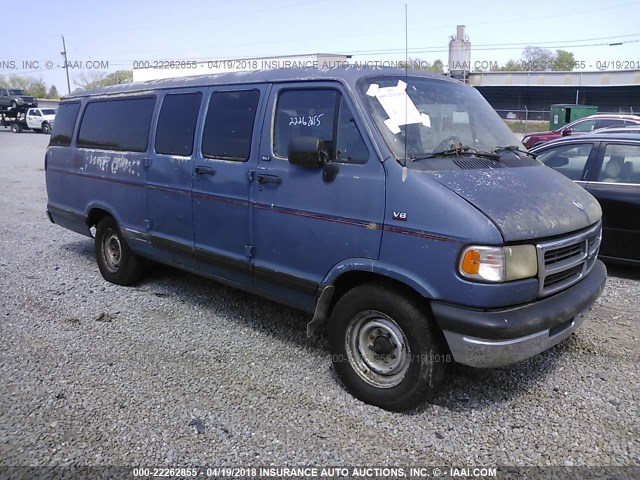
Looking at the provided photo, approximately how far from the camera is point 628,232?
19.2 feet

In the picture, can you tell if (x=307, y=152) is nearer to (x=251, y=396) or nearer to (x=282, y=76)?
(x=282, y=76)

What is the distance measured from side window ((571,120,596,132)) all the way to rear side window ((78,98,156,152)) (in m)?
17.4

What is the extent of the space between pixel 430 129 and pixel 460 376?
71.5 inches

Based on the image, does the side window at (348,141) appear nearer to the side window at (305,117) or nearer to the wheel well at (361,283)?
the side window at (305,117)

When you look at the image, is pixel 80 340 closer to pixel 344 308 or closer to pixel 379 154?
pixel 344 308

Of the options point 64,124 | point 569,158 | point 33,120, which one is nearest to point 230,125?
point 64,124

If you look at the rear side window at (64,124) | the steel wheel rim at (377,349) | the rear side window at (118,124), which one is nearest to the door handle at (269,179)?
the steel wheel rim at (377,349)

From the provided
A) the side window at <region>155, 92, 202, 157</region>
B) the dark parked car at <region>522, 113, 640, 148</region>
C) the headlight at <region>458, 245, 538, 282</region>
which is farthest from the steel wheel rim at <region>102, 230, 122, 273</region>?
the dark parked car at <region>522, 113, 640, 148</region>

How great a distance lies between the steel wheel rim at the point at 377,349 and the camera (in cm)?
340

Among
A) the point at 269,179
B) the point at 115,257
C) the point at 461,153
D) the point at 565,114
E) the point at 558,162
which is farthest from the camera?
the point at 565,114

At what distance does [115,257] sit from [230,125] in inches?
102

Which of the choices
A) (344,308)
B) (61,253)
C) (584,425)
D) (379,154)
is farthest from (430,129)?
(61,253)

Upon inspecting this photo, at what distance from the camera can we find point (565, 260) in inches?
133

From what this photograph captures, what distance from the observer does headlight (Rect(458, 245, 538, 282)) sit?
2990mm
